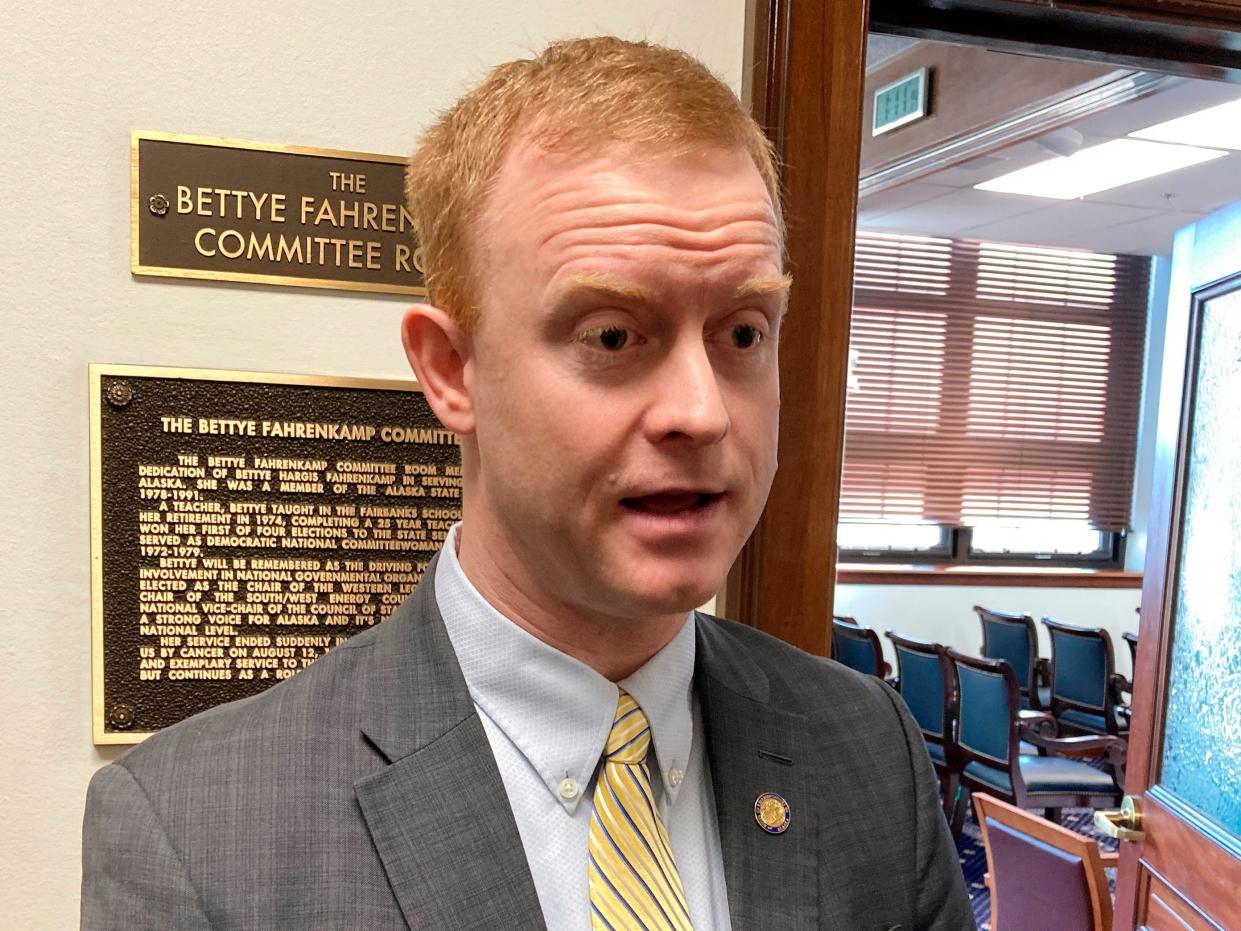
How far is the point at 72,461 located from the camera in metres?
1.33

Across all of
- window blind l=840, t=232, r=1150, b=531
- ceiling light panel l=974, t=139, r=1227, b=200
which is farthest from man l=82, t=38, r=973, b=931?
window blind l=840, t=232, r=1150, b=531

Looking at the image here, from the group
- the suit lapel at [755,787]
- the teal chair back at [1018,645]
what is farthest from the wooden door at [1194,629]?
the teal chair back at [1018,645]

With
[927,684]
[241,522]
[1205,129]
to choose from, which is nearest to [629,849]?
[241,522]

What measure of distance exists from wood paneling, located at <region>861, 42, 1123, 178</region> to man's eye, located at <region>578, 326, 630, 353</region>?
121 inches

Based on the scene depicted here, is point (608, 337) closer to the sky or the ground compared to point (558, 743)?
closer to the sky

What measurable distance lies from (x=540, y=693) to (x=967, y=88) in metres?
4.12

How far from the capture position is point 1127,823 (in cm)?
266

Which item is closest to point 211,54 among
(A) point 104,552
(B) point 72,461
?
(B) point 72,461

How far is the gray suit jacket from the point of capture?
2.67 ft

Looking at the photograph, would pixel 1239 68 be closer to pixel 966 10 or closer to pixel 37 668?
pixel 966 10

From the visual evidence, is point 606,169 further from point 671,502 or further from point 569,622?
point 569,622

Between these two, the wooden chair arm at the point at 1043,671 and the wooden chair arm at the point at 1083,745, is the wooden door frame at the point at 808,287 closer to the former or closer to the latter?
the wooden chair arm at the point at 1083,745

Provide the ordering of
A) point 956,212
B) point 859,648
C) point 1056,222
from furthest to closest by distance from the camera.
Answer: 1. point 1056,222
2. point 956,212
3. point 859,648

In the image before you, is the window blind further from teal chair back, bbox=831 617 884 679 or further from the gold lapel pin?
the gold lapel pin
